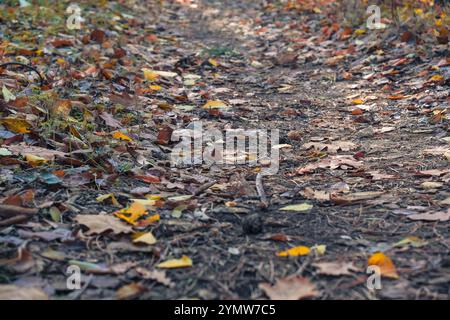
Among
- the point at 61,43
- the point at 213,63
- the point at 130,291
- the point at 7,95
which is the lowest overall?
the point at 130,291

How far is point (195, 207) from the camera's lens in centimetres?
274

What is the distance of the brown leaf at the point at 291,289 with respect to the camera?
2.05 meters

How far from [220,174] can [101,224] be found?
100 cm

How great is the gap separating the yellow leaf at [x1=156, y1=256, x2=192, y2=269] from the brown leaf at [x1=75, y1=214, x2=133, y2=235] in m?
0.28

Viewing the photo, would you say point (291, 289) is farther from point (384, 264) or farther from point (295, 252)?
point (384, 264)

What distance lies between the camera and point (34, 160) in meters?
2.97

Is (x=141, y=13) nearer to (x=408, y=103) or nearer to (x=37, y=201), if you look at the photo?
(x=408, y=103)

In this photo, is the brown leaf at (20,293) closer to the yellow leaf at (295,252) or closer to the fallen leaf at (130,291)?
the fallen leaf at (130,291)

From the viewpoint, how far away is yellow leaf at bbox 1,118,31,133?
3318mm

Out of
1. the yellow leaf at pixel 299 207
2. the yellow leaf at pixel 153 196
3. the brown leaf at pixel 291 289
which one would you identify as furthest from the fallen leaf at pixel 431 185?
the yellow leaf at pixel 153 196

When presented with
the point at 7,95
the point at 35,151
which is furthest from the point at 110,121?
the point at 35,151

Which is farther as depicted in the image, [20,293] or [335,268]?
[335,268]

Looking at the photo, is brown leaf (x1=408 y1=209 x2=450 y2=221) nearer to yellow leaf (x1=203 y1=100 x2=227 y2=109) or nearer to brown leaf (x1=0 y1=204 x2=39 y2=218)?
brown leaf (x1=0 y1=204 x2=39 y2=218)

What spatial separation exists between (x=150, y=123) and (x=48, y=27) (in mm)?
2727
